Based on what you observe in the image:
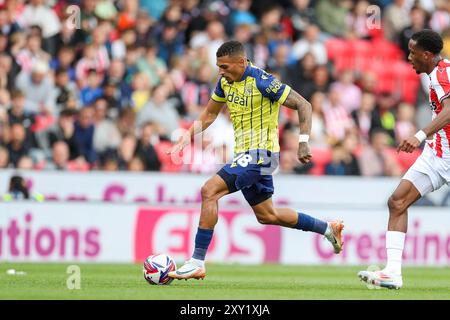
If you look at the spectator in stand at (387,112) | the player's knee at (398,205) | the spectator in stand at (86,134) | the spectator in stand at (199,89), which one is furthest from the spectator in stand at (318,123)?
the player's knee at (398,205)

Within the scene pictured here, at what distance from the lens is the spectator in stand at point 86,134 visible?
19781 millimetres

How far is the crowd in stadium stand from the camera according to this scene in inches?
782

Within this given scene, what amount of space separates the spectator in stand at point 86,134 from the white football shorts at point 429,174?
9.16 m

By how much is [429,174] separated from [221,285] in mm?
2544

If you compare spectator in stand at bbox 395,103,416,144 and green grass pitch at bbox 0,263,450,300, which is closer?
green grass pitch at bbox 0,263,450,300

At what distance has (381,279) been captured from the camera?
1152cm

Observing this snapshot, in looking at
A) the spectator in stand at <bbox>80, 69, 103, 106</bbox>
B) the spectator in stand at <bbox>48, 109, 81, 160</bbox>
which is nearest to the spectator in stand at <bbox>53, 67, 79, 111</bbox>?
the spectator in stand at <bbox>80, 69, 103, 106</bbox>

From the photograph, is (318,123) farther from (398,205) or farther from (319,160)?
(398,205)

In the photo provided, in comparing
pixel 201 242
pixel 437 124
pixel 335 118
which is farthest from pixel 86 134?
pixel 437 124

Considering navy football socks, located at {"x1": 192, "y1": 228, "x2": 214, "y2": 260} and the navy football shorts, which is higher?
the navy football shorts

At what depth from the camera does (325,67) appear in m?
23.2

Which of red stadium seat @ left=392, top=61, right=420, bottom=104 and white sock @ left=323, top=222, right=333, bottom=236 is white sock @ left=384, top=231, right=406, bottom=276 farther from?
red stadium seat @ left=392, top=61, right=420, bottom=104

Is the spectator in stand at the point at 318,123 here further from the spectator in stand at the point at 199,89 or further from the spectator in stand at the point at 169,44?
the spectator in stand at the point at 169,44

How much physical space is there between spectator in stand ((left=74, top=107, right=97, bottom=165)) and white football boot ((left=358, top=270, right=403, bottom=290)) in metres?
9.23
